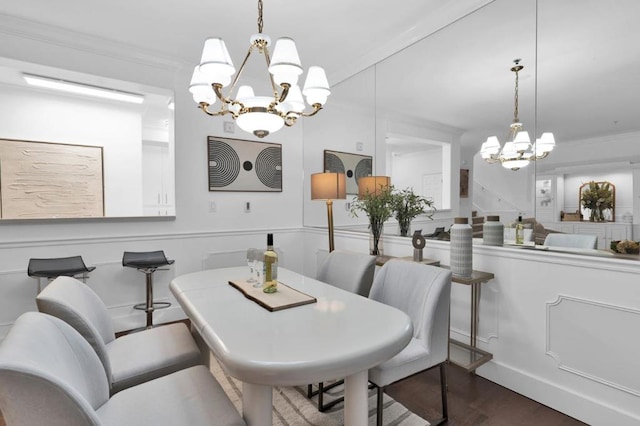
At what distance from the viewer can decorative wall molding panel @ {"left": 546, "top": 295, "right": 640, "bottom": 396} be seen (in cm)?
164

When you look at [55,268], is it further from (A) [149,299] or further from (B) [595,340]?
(B) [595,340]

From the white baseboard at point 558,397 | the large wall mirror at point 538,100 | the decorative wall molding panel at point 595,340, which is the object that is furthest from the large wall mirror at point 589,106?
the white baseboard at point 558,397

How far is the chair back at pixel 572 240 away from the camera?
1.86 metres

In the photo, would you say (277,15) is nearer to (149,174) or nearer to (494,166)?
(494,166)

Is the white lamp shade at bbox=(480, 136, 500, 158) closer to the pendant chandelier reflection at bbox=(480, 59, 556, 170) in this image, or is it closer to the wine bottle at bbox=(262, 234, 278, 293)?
the pendant chandelier reflection at bbox=(480, 59, 556, 170)

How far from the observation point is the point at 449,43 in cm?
257

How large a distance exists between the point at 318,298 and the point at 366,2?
214 centimetres

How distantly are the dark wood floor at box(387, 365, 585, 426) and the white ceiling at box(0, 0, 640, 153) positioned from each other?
1631mm

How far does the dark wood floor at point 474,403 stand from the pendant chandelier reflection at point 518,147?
A: 1.48 m

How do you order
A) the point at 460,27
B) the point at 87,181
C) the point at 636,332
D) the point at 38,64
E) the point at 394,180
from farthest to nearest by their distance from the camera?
the point at 87,181 → the point at 394,180 → the point at 38,64 → the point at 460,27 → the point at 636,332

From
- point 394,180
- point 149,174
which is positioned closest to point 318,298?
point 394,180

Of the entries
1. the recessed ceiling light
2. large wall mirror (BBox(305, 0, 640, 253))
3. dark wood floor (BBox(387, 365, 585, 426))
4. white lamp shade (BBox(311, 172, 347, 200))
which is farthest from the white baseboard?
the recessed ceiling light

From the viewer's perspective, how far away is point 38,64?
276 cm

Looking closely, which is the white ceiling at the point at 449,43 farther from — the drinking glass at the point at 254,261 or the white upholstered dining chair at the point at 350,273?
the drinking glass at the point at 254,261
